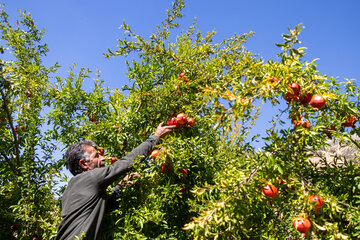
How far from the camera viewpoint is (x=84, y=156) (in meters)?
2.35

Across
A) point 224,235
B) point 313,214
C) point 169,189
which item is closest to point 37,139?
point 169,189

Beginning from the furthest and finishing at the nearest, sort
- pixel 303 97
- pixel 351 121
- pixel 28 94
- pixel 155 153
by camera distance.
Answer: pixel 28 94
pixel 155 153
pixel 351 121
pixel 303 97

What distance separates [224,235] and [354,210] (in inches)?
32.4

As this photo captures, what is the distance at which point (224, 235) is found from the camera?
1640 mm

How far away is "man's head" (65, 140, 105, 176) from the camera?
92.6 inches

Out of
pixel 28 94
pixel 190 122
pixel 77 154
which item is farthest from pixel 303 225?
pixel 28 94

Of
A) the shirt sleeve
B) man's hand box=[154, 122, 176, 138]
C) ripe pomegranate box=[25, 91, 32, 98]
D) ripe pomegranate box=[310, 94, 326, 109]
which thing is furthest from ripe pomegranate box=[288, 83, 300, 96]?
ripe pomegranate box=[25, 91, 32, 98]

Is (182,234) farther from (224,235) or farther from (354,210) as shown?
(354,210)

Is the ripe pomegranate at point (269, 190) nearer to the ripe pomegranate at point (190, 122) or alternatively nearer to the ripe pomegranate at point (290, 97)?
the ripe pomegranate at point (290, 97)

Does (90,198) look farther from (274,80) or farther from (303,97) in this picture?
(303,97)

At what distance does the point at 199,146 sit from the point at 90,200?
38.6 inches

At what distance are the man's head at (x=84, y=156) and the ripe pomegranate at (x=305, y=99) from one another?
5.59 ft

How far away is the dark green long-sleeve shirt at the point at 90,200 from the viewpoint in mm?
2053

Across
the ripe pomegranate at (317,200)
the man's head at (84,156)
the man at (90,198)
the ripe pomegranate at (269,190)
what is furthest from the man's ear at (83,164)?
the ripe pomegranate at (317,200)
